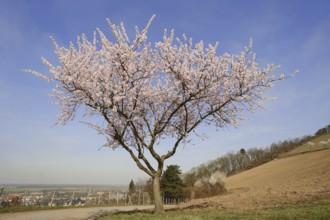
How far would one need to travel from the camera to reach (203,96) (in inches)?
747

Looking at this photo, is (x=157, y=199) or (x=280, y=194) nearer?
(x=157, y=199)

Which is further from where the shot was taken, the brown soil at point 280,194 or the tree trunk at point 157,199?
the tree trunk at point 157,199

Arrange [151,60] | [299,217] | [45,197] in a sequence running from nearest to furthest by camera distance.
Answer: [299,217] → [151,60] → [45,197]

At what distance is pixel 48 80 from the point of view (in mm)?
17188

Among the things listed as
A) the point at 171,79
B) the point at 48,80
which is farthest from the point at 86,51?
the point at 171,79

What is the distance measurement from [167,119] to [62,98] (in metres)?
6.89

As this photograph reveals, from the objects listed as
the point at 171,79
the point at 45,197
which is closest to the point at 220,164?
the point at 45,197

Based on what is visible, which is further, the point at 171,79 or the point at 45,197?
the point at 45,197

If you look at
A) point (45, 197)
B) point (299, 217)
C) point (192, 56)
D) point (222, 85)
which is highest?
point (192, 56)

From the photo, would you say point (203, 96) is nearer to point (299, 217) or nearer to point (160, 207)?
point (160, 207)

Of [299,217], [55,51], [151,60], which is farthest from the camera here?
[151,60]

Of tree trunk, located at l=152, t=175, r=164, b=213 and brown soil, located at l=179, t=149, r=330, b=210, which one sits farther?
tree trunk, located at l=152, t=175, r=164, b=213

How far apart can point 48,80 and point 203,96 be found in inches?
375

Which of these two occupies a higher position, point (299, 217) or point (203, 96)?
point (203, 96)
